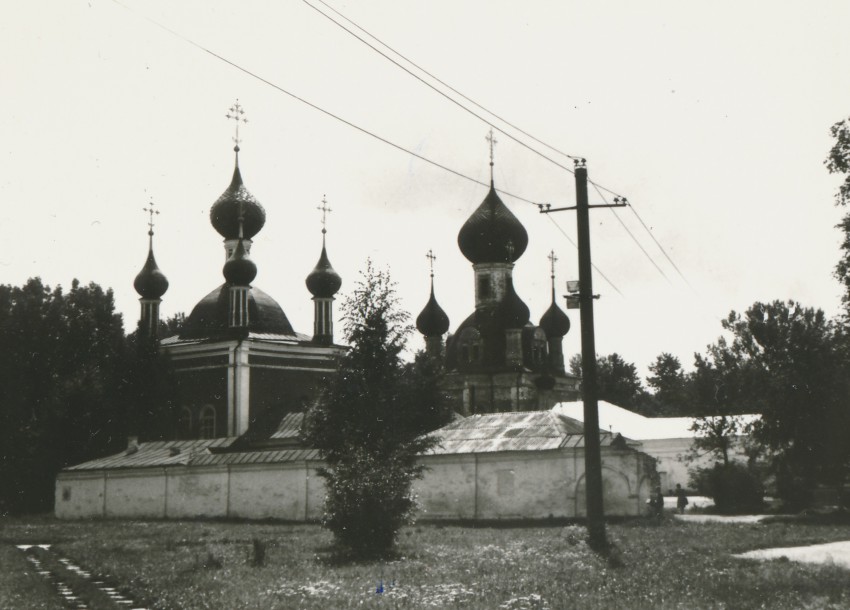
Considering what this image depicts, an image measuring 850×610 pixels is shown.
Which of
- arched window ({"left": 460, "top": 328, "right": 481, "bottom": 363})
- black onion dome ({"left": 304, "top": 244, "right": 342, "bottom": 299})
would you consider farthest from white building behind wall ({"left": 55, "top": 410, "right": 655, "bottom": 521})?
arched window ({"left": 460, "top": 328, "right": 481, "bottom": 363})

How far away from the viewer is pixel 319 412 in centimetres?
2142

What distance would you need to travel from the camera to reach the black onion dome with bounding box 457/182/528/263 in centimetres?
5916

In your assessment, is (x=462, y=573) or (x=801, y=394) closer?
(x=462, y=573)

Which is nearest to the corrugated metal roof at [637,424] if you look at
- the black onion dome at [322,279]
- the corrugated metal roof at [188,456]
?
the black onion dome at [322,279]

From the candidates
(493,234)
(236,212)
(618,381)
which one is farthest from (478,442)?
(618,381)

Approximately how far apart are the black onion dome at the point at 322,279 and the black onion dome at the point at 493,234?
10.4 m

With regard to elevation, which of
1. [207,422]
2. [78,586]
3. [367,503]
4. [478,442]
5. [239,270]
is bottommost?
[78,586]

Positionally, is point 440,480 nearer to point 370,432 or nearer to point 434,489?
point 434,489

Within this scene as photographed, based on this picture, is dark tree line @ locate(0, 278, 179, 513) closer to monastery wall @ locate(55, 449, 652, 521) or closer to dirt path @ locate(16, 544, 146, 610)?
monastery wall @ locate(55, 449, 652, 521)

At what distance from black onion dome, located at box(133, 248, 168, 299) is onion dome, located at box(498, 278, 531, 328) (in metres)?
18.9

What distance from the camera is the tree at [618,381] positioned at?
92938mm

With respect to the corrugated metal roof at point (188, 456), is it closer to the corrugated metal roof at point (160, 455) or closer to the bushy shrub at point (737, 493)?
the corrugated metal roof at point (160, 455)

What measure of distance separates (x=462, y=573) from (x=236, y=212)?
39367mm

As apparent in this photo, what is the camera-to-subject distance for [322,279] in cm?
5253
